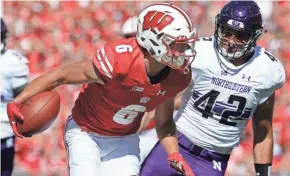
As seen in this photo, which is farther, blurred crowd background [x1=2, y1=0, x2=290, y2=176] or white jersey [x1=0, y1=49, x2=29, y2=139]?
blurred crowd background [x1=2, y1=0, x2=290, y2=176]

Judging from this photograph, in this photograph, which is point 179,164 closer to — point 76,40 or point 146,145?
point 146,145

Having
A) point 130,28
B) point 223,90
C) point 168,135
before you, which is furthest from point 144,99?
point 130,28

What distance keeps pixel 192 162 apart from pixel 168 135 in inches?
12.2

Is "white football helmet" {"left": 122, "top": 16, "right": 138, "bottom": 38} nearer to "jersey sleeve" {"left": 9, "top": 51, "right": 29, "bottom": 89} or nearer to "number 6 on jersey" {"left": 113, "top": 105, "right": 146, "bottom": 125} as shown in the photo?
"jersey sleeve" {"left": 9, "top": 51, "right": 29, "bottom": 89}

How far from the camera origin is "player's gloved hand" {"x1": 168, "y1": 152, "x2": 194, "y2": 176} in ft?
11.7

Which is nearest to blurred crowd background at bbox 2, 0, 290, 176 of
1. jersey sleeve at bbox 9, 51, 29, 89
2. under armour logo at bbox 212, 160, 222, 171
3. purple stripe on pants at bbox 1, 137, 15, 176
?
purple stripe on pants at bbox 1, 137, 15, 176

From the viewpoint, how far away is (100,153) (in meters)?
3.71

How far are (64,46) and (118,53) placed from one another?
14.1 ft

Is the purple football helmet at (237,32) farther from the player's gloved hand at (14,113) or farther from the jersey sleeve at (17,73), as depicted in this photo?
the jersey sleeve at (17,73)

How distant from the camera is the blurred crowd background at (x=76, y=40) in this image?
6367mm

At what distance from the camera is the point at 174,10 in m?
3.47

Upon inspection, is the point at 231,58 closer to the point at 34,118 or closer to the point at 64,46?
the point at 34,118

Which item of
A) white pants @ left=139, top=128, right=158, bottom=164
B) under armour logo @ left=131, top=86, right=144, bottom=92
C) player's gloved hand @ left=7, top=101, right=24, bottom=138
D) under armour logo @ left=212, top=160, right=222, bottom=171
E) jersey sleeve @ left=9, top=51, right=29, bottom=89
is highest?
under armour logo @ left=131, top=86, right=144, bottom=92

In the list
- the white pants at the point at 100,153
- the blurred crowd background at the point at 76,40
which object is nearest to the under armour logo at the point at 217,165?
the white pants at the point at 100,153
